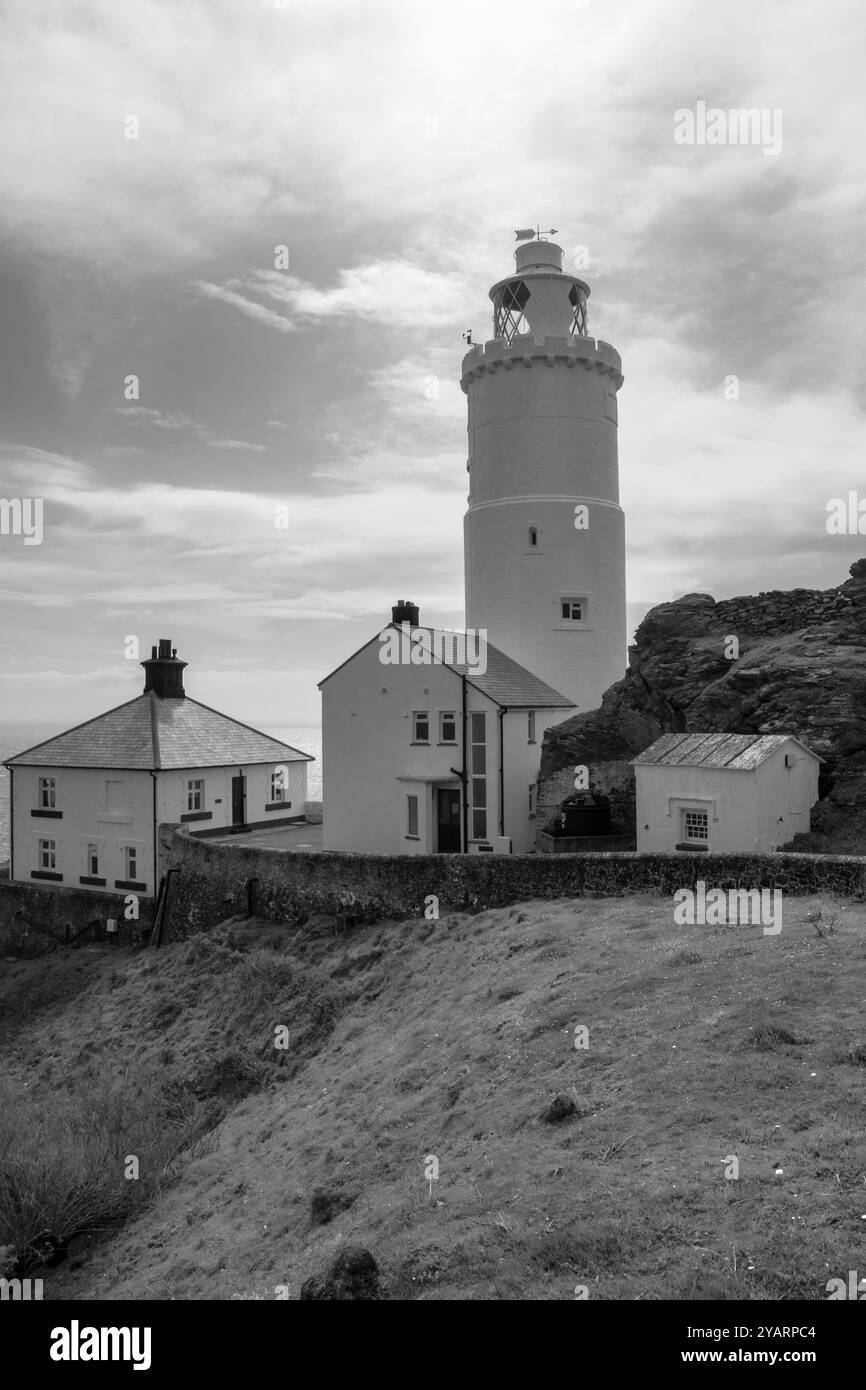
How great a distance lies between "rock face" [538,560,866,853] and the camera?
23.7 meters

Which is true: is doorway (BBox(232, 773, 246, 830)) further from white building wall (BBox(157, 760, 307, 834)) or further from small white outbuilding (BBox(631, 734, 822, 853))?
small white outbuilding (BBox(631, 734, 822, 853))

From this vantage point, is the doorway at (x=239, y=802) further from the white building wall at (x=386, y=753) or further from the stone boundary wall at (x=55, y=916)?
the white building wall at (x=386, y=753)

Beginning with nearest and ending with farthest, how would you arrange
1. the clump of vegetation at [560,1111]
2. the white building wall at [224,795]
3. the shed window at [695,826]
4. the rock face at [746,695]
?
the clump of vegetation at [560,1111] → the shed window at [695,826] → the rock face at [746,695] → the white building wall at [224,795]

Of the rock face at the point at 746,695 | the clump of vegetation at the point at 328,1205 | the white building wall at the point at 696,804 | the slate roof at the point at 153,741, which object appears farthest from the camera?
the slate roof at the point at 153,741

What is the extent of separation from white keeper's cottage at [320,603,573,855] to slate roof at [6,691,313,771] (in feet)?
26.1

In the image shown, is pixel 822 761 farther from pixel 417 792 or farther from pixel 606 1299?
pixel 606 1299

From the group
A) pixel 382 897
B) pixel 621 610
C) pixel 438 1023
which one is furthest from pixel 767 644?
pixel 438 1023

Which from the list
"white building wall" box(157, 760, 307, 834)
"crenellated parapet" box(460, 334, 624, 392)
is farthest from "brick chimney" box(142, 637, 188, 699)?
"crenellated parapet" box(460, 334, 624, 392)

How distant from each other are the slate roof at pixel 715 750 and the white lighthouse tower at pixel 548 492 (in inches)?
413

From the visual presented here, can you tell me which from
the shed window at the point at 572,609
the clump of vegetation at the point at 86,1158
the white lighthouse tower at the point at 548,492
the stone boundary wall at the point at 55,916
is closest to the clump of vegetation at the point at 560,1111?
the clump of vegetation at the point at 86,1158

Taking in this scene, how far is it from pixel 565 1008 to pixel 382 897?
10143 mm

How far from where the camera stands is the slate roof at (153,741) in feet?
119

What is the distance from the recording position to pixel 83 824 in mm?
36594

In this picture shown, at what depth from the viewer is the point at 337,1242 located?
10047 mm
